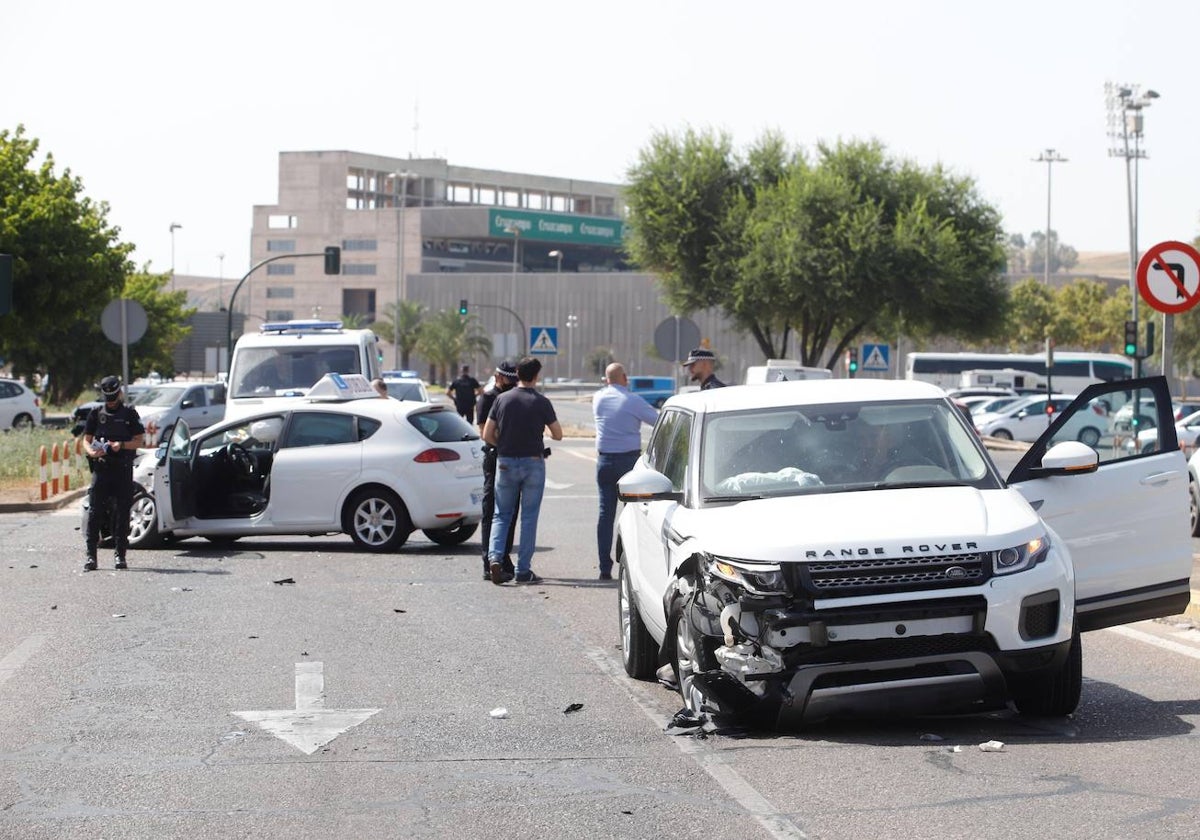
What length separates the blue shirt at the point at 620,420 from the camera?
14289mm

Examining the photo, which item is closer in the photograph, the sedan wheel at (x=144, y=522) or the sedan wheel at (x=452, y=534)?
the sedan wheel at (x=144, y=522)

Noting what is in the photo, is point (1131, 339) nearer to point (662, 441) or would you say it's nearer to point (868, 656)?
point (662, 441)

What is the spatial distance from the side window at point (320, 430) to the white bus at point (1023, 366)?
2653 inches

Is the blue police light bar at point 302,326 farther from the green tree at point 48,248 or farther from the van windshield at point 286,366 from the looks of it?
the green tree at point 48,248

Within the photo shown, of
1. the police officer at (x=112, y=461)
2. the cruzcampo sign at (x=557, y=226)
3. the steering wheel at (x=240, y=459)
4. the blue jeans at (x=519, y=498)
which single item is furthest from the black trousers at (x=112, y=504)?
the cruzcampo sign at (x=557, y=226)

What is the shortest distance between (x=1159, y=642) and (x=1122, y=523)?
230 centimetres

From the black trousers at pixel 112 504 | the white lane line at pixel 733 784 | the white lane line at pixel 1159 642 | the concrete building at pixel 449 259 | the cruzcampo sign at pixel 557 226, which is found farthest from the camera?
the cruzcampo sign at pixel 557 226

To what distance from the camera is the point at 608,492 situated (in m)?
14.3

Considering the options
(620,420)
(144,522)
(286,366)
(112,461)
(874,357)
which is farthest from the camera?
(874,357)

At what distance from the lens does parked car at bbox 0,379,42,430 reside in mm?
42312

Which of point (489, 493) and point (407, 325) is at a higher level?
point (407, 325)

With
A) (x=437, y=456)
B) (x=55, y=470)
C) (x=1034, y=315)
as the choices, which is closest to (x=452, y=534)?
(x=437, y=456)

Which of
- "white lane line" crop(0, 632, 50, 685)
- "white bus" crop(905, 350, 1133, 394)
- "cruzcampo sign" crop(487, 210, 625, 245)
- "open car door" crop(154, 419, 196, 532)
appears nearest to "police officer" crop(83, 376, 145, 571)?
"open car door" crop(154, 419, 196, 532)

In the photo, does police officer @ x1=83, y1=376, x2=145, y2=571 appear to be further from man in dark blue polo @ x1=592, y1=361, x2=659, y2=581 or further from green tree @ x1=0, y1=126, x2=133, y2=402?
green tree @ x1=0, y1=126, x2=133, y2=402
